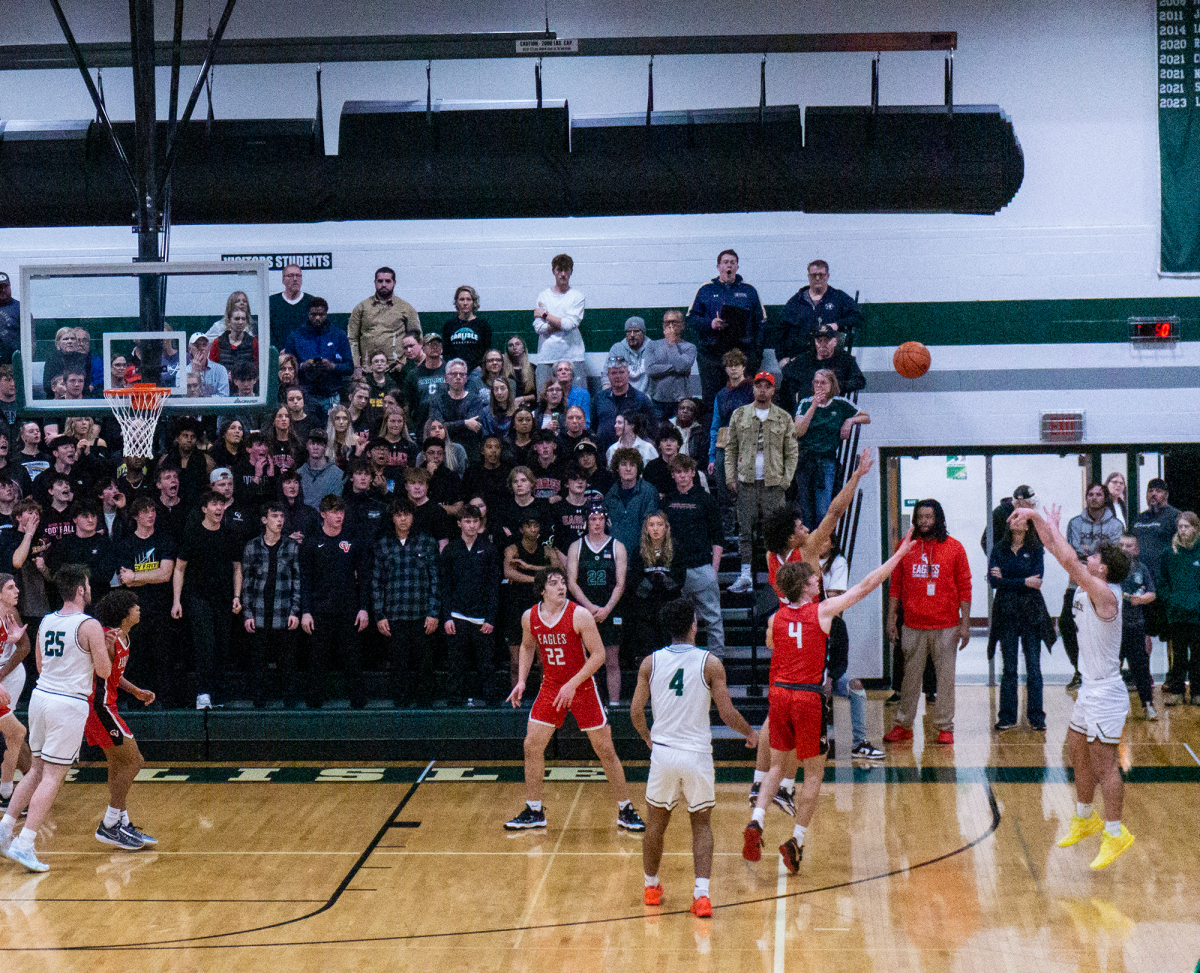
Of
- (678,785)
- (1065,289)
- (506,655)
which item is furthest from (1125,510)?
(678,785)

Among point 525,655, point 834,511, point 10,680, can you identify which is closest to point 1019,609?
point 834,511

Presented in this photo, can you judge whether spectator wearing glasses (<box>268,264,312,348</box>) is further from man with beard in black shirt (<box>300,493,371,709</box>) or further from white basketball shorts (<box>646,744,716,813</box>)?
white basketball shorts (<box>646,744,716,813</box>)

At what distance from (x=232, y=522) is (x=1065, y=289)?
8.88 metres

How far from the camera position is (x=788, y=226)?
1459 centimetres

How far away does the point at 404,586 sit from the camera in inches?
435

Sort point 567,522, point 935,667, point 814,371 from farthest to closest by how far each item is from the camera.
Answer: point 814,371 → point 935,667 → point 567,522

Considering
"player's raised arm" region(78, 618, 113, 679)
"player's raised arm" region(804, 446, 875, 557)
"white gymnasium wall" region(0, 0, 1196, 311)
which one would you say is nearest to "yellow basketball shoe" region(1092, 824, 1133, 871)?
"player's raised arm" region(804, 446, 875, 557)

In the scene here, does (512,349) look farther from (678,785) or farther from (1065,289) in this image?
(678,785)

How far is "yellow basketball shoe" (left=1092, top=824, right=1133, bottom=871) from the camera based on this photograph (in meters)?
7.91

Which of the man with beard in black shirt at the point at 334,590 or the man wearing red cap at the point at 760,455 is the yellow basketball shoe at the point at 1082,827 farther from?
the man with beard in black shirt at the point at 334,590

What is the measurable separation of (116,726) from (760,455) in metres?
5.68

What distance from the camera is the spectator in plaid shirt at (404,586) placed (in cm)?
1104

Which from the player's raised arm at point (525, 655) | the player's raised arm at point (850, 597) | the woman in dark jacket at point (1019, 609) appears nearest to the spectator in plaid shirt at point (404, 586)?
the player's raised arm at point (525, 655)

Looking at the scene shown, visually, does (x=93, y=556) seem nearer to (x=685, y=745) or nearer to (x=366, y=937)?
(x=366, y=937)
